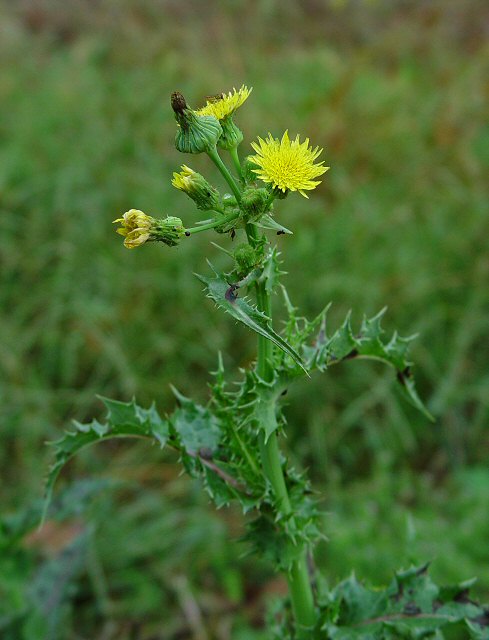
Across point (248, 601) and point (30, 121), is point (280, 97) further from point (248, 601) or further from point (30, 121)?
point (248, 601)

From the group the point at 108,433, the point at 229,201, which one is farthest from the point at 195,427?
the point at 229,201

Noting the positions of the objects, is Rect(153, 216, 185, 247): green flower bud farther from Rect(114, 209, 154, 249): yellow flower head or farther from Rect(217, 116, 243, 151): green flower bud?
Rect(217, 116, 243, 151): green flower bud

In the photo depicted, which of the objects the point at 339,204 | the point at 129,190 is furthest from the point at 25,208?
the point at 339,204

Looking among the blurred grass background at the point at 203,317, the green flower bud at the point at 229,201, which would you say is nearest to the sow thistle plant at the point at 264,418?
the green flower bud at the point at 229,201

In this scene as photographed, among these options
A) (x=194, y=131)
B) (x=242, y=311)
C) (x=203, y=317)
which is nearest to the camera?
(x=242, y=311)

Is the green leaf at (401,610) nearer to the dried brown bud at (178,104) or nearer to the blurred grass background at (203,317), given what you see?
the blurred grass background at (203,317)

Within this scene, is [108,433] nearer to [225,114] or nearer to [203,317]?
[225,114]
